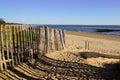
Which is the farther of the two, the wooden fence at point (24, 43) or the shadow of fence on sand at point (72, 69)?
the wooden fence at point (24, 43)

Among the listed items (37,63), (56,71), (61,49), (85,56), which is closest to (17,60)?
(37,63)

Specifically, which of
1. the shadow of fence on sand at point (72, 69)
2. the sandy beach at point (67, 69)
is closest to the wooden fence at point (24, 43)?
the sandy beach at point (67, 69)

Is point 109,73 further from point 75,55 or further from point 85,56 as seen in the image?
point 75,55

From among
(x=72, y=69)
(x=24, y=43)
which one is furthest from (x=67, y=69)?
(x=24, y=43)

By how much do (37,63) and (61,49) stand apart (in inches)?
152

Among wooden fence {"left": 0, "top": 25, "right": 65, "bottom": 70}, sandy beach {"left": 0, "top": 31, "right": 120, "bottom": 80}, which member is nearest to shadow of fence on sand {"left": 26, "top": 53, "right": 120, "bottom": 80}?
sandy beach {"left": 0, "top": 31, "right": 120, "bottom": 80}

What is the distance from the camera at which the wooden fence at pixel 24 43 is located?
8178mm

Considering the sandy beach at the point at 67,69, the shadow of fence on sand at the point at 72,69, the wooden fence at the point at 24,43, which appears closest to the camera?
the sandy beach at the point at 67,69

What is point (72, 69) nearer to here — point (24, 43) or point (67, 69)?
point (67, 69)

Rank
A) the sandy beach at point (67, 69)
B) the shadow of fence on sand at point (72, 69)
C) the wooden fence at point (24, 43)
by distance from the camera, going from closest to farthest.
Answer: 1. the sandy beach at point (67, 69)
2. the shadow of fence on sand at point (72, 69)
3. the wooden fence at point (24, 43)

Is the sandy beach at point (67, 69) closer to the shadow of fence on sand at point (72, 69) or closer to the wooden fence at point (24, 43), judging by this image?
the shadow of fence on sand at point (72, 69)

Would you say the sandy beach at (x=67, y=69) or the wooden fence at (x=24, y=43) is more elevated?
the wooden fence at (x=24, y=43)

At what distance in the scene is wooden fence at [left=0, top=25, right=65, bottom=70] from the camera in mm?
8178

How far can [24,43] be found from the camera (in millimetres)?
9633
